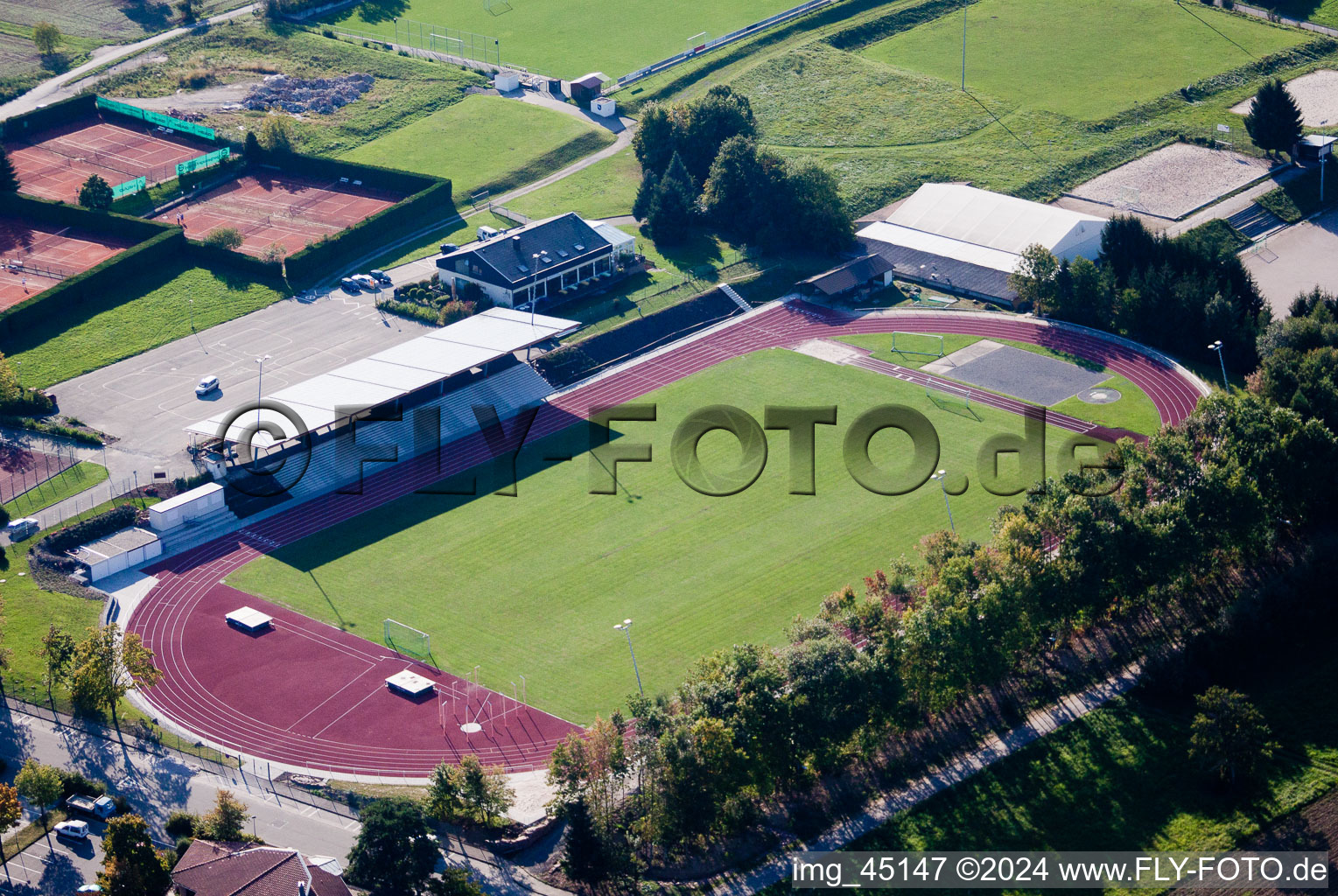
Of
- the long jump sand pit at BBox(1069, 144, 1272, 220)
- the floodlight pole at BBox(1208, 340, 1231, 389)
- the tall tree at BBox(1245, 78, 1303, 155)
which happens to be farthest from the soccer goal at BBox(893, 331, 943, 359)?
the tall tree at BBox(1245, 78, 1303, 155)

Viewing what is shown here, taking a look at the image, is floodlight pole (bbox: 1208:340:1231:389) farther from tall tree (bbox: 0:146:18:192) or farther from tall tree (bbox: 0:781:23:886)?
tall tree (bbox: 0:146:18:192)

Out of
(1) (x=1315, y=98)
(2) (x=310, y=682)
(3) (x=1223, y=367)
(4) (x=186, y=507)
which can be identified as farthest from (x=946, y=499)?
(1) (x=1315, y=98)

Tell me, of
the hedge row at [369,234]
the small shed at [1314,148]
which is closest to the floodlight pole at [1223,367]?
the small shed at [1314,148]

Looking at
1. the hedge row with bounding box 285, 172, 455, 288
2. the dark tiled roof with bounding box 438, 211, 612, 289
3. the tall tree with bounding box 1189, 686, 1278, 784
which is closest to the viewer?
the tall tree with bounding box 1189, 686, 1278, 784

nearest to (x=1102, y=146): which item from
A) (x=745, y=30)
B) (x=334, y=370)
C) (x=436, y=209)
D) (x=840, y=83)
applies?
(x=840, y=83)

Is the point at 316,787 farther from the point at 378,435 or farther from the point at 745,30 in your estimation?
the point at 745,30

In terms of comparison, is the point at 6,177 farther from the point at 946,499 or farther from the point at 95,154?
the point at 946,499
